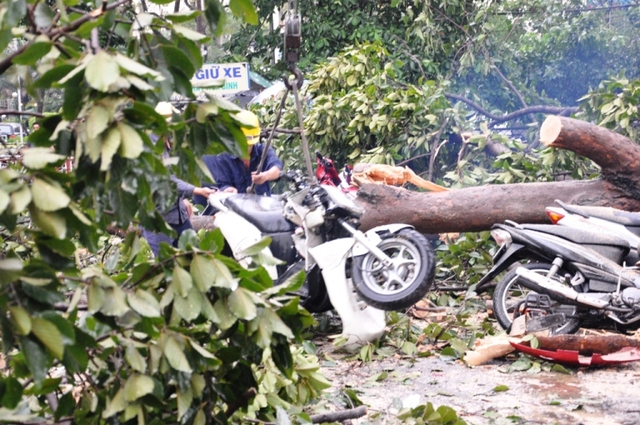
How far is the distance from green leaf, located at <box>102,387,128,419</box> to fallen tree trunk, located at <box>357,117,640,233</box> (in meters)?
4.86

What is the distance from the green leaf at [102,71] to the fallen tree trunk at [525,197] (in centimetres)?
519

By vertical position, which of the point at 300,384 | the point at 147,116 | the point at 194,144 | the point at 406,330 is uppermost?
the point at 147,116

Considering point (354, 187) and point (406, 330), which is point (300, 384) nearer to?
point (406, 330)

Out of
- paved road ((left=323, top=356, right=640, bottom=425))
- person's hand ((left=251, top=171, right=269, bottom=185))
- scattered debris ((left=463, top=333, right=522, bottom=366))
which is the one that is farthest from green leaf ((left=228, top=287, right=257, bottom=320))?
person's hand ((left=251, top=171, right=269, bottom=185))

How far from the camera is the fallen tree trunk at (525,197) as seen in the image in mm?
6746

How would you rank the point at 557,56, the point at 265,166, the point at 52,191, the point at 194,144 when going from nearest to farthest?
the point at 52,191, the point at 194,144, the point at 265,166, the point at 557,56

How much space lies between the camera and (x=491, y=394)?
4430 millimetres

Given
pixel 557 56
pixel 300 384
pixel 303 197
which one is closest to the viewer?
pixel 300 384

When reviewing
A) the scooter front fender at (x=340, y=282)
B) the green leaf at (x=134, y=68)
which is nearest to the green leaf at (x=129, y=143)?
the green leaf at (x=134, y=68)

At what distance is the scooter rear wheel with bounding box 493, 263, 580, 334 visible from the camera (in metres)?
5.28

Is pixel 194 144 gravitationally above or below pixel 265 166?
above

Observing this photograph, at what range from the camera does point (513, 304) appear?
5.70m

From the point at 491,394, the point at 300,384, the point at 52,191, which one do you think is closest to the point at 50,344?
the point at 52,191

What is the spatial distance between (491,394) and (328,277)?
1.26 m
